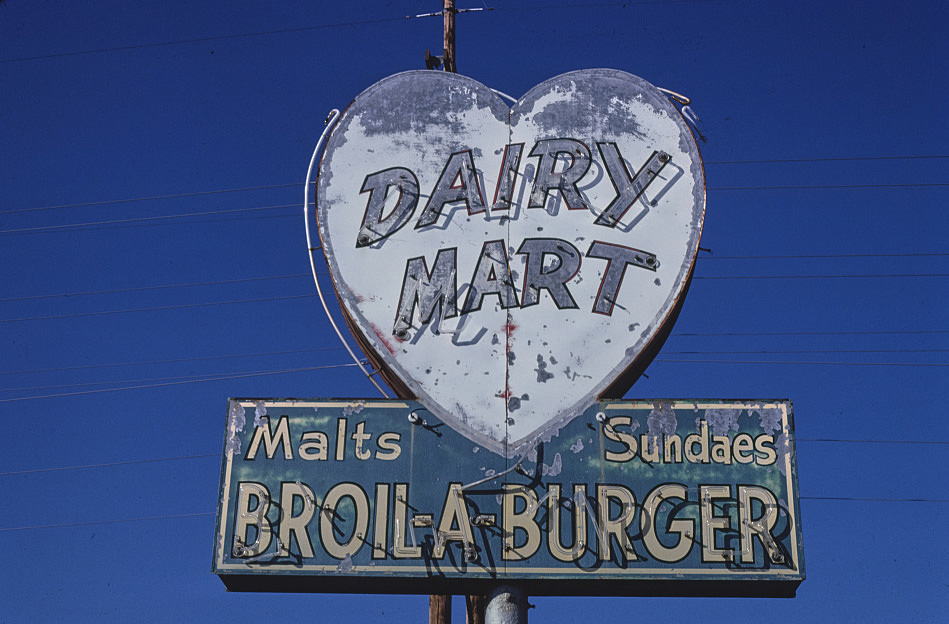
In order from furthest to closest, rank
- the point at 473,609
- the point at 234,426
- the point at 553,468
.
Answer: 1. the point at 473,609
2. the point at 234,426
3. the point at 553,468

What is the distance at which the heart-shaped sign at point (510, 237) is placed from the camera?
9430 mm

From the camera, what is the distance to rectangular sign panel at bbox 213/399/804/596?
8789 millimetres

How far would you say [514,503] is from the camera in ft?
29.6

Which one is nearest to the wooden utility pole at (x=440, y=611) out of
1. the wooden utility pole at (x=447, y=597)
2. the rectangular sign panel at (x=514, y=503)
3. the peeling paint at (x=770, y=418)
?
the wooden utility pole at (x=447, y=597)

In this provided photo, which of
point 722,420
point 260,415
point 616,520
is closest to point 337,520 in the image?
point 260,415

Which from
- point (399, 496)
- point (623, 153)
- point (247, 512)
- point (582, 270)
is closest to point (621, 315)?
point (582, 270)

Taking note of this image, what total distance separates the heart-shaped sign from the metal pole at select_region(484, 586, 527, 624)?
→ 3.61 ft

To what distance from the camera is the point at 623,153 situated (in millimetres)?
10109

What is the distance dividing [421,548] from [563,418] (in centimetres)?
151

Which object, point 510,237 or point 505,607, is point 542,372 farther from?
point 505,607

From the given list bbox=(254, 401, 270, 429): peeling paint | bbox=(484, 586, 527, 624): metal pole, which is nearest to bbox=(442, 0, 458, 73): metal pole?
bbox=(254, 401, 270, 429): peeling paint

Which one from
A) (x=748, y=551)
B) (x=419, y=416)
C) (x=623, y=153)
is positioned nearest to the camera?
(x=748, y=551)

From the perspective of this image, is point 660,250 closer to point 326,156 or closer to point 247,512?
point 326,156

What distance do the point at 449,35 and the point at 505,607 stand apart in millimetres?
6692
